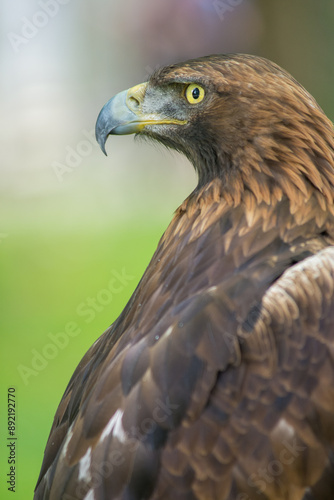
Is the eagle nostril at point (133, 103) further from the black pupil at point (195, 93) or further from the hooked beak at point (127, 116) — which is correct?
the black pupil at point (195, 93)

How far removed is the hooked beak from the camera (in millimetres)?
2473

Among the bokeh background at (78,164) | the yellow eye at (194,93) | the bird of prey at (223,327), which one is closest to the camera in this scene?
the bird of prey at (223,327)

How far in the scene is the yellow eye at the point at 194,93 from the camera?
2363 mm

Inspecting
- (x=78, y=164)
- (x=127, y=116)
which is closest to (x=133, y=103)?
(x=127, y=116)

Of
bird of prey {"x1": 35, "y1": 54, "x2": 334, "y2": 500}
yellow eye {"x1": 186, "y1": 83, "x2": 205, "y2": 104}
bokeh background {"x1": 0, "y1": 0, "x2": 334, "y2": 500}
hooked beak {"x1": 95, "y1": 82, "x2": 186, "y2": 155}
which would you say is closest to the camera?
bird of prey {"x1": 35, "y1": 54, "x2": 334, "y2": 500}

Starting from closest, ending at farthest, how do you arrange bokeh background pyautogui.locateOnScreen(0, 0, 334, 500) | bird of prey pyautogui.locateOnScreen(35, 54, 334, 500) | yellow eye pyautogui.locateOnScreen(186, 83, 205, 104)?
bird of prey pyautogui.locateOnScreen(35, 54, 334, 500) → yellow eye pyautogui.locateOnScreen(186, 83, 205, 104) → bokeh background pyautogui.locateOnScreen(0, 0, 334, 500)

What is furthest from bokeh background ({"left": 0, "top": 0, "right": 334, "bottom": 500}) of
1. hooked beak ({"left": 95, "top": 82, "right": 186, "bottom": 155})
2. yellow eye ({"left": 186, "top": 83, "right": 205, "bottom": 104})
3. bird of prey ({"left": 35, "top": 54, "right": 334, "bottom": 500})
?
yellow eye ({"left": 186, "top": 83, "right": 205, "bottom": 104})

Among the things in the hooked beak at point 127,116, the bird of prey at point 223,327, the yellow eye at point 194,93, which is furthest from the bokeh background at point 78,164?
the yellow eye at point 194,93

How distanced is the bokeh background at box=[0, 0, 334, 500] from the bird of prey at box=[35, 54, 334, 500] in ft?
8.34

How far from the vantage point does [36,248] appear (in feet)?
27.9

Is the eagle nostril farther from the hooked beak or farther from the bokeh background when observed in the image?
the bokeh background

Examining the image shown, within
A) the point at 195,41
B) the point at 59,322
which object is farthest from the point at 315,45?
the point at 59,322

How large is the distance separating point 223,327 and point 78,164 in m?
A: 8.22

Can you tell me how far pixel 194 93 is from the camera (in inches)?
93.7
